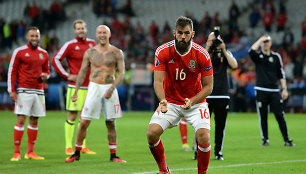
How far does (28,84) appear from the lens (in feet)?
30.9

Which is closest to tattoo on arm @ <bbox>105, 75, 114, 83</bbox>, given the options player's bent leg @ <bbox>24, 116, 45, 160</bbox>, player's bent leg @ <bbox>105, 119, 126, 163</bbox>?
player's bent leg @ <bbox>105, 119, 126, 163</bbox>

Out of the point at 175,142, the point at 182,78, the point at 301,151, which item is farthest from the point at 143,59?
the point at 182,78

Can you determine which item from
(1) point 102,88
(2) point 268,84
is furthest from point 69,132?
(2) point 268,84

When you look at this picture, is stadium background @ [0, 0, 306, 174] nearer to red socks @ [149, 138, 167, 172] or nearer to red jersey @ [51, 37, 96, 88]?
red socks @ [149, 138, 167, 172]

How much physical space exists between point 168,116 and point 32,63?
11.9ft

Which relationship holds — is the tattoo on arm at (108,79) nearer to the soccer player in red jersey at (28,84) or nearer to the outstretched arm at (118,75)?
the outstretched arm at (118,75)

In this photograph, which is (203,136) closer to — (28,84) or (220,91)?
(220,91)

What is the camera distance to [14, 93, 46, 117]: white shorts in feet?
30.5

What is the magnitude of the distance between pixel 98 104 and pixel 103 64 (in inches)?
28.3

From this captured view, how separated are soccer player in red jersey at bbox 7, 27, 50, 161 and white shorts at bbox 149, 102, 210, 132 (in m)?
3.29

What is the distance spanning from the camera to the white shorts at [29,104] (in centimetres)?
928

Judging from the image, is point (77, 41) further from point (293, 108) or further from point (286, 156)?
point (293, 108)

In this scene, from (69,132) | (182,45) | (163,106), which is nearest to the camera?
(163,106)

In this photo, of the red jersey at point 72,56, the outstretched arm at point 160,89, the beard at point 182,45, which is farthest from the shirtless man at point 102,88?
the beard at point 182,45
